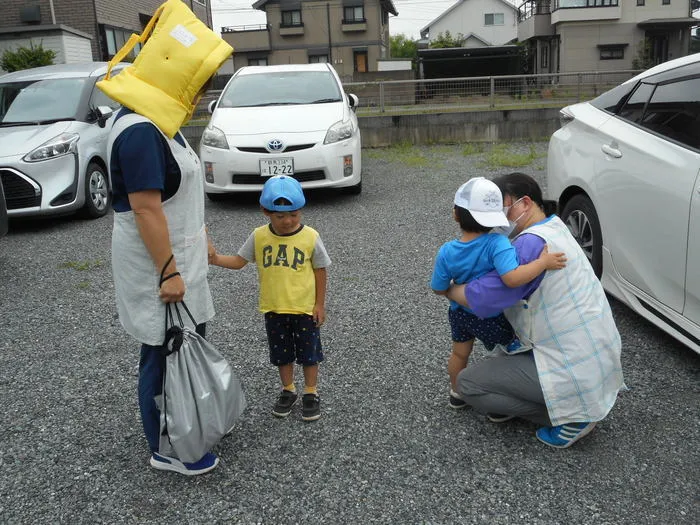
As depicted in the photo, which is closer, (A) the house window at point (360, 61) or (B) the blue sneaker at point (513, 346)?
(B) the blue sneaker at point (513, 346)

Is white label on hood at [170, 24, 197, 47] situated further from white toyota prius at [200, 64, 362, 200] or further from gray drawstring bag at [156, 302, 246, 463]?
white toyota prius at [200, 64, 362, 200]

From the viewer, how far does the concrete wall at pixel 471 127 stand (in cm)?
1221

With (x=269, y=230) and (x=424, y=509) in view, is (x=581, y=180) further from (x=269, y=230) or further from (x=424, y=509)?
(x=424, y=509)

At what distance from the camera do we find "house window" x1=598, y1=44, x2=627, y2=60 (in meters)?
29.5

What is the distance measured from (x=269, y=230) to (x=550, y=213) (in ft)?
3.87

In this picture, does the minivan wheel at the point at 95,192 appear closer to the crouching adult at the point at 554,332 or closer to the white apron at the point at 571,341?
the crouching adult at the point at 554,332

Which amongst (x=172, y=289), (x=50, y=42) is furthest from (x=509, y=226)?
(x=50, y=42)

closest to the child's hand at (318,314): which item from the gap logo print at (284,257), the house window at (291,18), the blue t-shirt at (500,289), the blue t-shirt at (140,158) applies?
the gap logo print at (284,257)

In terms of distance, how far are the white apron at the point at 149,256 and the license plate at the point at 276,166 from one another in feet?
14.5

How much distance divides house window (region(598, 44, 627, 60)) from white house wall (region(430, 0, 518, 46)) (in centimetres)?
2239

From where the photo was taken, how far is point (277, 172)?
677 cm

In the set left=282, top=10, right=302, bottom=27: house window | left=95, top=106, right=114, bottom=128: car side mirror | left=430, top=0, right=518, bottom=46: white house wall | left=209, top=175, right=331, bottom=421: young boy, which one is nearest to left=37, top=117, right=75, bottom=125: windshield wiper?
left=95, top=106, right=114, bottom=128: car side mirror

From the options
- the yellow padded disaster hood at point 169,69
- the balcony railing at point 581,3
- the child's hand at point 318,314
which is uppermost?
the balcony railing at point 581,3

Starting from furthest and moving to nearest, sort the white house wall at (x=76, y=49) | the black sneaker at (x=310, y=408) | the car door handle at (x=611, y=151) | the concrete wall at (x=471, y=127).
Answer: the white house wall at (x=76, y=49)
the concrete wall at (x=471, y=127)
the car door handle at (x=611, y=151)
the black sneaker at (x=310, y=408)
